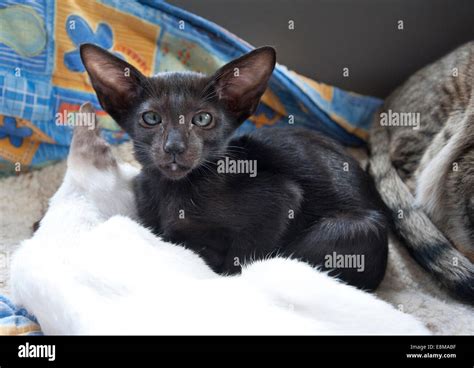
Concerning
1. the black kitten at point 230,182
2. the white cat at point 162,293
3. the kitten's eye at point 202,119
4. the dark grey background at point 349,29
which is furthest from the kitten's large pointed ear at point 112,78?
the dark grey background at point 349,29

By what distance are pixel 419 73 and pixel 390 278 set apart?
0.97m

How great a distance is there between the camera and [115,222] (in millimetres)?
1737

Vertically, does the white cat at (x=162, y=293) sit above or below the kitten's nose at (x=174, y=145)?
below

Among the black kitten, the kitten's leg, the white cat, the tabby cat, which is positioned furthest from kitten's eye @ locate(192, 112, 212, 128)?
the tabby cat

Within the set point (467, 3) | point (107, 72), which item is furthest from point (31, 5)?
point (467, 3)

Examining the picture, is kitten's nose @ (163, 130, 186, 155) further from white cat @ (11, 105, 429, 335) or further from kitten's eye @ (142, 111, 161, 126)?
white cat @ (11, 105, 429, 335)

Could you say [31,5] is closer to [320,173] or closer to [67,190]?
[67,190]

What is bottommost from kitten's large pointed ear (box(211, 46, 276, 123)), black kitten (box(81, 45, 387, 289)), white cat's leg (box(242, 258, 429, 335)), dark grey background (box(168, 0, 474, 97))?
white cat's leg (box(242, 258, 429, 335))

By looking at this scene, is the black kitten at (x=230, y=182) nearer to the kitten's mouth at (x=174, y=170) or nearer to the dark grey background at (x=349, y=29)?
the kitten's mouth at (x=174, y=170)

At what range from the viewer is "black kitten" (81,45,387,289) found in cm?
173

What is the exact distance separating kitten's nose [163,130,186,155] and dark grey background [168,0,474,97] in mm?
1052

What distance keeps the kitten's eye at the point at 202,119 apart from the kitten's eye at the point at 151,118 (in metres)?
0.10

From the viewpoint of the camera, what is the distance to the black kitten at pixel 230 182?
173 centimetres

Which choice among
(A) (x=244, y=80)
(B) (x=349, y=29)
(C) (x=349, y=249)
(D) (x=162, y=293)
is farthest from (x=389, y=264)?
(B) (x=349, y=29)
